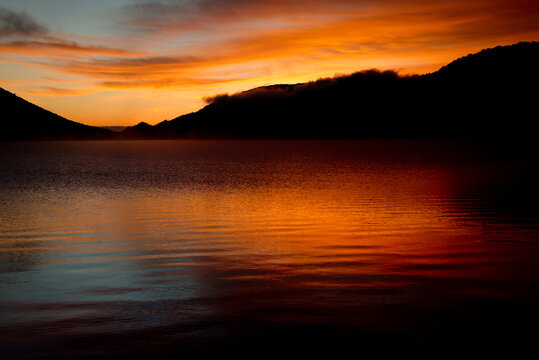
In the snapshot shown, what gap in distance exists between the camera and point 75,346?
332 inches

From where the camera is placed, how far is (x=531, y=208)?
28.5 m

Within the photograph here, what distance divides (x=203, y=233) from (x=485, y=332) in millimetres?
14386

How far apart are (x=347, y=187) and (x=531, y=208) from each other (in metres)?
17.5

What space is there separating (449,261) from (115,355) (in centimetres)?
1120

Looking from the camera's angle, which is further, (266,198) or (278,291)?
(266,198)

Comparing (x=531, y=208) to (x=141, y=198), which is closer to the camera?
(x=531, y=208)

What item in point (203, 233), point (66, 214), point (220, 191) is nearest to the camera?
point (203, 233)

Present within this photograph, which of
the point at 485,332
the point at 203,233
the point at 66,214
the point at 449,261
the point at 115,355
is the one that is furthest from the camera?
the point at 66,214

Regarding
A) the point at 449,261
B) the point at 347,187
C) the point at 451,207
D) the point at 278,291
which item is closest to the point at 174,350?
the point at 278,291

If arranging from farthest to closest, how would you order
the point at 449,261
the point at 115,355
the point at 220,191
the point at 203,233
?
the point at 220,191 < the point at 203,233 < the point at 449,261 < the point at 115,355

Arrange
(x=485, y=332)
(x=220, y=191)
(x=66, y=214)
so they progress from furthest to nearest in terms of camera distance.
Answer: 1. (x=220, y=191)
2. (x=66, y=214)
3. (x=485, y=332)

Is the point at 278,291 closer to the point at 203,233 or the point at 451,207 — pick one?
the point at 203,233

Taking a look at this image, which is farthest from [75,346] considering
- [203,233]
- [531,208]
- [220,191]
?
[220,191]

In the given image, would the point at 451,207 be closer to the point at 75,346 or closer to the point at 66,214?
the point at 66,214
